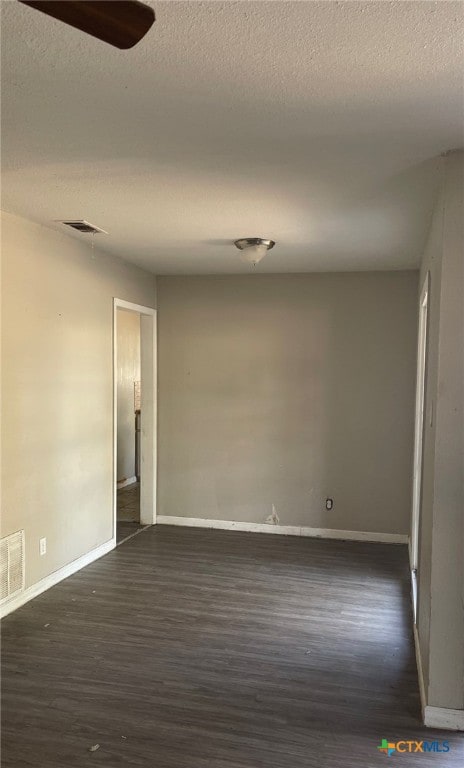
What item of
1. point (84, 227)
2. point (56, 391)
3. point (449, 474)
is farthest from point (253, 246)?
point (449, 474)

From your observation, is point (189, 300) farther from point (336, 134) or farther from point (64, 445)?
point (336, 134)

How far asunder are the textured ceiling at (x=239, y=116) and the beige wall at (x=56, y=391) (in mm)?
437

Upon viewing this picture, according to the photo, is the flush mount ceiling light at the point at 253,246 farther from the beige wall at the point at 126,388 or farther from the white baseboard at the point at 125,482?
the white baseboard at the point at 125,482

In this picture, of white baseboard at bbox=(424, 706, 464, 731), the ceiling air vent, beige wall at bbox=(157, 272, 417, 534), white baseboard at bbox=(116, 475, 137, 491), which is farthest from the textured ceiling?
white baseboard at bbox=(116, 475, 137, 491)

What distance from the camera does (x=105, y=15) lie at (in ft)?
3.24

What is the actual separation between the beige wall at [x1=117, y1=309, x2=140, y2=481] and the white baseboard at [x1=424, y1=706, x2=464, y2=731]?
5.03 metres

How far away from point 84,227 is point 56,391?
1124mm

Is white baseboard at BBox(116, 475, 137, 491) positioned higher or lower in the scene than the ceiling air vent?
lower

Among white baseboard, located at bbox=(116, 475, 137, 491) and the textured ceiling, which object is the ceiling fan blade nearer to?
the textured ceiling

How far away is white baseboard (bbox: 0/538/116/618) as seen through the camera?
3391 millimetres

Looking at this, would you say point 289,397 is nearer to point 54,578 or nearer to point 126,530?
point 126,530

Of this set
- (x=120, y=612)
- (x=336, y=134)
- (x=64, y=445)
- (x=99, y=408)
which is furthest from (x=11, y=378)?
(x=336, y=134)

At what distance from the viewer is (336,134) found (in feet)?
7.00

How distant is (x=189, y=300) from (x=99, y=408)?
1576mm
